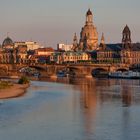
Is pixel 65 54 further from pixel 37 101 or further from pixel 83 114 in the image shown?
pixel 83 114

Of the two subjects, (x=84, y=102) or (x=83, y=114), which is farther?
(x=84, y=102)

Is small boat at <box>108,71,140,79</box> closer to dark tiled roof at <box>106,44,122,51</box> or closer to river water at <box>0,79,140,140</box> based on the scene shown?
dark tiled roof at <box>106,44,122,51</box>

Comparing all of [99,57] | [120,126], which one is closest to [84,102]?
[120,126]

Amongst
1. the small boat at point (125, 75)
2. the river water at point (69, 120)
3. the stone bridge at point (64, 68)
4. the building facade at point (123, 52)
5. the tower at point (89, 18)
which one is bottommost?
the river water at point (69, 120)

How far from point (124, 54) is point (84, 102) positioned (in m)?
88.7

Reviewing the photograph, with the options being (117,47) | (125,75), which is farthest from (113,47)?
(125,75)

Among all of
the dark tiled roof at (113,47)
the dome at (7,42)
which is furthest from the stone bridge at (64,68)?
the dome at (7,42)

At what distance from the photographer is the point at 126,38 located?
12975 cm

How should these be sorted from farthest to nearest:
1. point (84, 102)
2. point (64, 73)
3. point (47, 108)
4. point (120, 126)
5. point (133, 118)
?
point (64, 73) < point (84, 102) < point (47, 108) < point (133, 118) < point (120, 126)

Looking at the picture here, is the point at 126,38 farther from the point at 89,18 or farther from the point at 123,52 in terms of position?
the point at 89,18

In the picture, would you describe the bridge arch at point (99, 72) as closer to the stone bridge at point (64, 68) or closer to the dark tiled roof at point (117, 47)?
the stone bridge at point (64, 68)

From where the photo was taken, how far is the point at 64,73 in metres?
115

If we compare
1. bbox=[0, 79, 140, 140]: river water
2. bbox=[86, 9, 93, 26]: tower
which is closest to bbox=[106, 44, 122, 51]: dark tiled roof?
bbox=[86, 9, 93, 26]: tower

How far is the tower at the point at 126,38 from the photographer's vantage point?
420 feet
